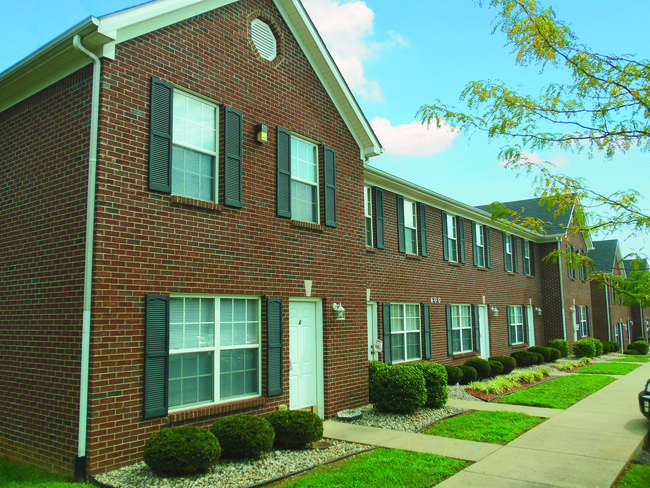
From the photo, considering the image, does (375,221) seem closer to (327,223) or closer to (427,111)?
(327,223)

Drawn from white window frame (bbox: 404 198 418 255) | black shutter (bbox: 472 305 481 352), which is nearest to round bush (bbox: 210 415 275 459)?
white window frame (bbox: 404 198 418 255)

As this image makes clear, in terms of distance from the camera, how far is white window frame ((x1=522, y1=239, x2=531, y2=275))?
2691cm

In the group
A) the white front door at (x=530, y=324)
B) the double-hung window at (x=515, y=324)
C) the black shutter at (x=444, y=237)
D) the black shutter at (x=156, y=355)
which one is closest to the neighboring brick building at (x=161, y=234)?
the black shutter at (x=156, y=355)

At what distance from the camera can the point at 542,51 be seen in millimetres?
5367

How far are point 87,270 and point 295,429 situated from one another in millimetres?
3899

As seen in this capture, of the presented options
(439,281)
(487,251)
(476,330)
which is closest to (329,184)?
(439,281)

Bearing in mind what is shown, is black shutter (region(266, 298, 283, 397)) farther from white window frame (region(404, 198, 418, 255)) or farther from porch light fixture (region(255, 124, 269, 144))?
white window frame (region(404, 198, 418, 255))

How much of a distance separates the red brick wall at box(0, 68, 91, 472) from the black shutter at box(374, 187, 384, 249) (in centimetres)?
935

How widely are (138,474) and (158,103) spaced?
523cm

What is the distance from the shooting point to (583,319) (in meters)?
32.3

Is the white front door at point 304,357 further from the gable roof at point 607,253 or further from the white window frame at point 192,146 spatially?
the gable roof at point 607,253

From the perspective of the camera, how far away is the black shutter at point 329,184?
446 inches

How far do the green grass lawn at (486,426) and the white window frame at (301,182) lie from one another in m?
4.76

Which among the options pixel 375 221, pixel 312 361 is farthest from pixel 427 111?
pixel 375 221
